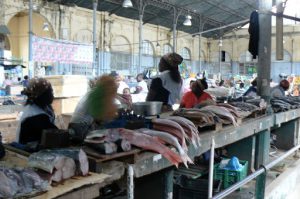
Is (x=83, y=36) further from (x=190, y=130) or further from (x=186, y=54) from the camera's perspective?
(x=190, y=130)

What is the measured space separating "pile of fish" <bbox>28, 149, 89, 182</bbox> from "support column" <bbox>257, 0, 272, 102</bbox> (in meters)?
4.41

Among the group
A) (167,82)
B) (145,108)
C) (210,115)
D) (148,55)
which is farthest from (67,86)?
(148,55)

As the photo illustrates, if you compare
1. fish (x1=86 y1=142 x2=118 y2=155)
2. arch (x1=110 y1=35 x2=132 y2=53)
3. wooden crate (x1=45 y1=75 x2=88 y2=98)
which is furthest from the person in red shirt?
arch (x1=110 y1=35 x2=132 y2=53)

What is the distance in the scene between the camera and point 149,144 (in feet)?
8.44

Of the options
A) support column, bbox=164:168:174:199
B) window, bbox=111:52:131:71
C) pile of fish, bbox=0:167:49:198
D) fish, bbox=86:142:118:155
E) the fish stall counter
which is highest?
window, bbox=111:52:131:71

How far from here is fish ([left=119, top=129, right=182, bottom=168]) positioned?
2.52 m

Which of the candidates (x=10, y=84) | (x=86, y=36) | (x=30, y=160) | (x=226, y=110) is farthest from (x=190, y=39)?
(x=30, y=160)

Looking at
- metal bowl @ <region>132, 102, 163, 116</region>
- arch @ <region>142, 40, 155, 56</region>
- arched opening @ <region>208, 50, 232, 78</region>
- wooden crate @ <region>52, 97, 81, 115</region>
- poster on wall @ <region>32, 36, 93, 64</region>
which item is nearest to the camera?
metal bowl @ <region>132, 102, 163, 116</region>

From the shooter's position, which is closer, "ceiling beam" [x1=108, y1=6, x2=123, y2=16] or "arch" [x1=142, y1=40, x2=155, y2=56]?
"ceiling beam" [x1=108, y1=6, x2=123, y2=16]

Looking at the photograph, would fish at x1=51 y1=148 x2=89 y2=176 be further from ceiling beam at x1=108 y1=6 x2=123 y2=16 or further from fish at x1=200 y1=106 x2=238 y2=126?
ceiling beam at x1=108 y1=6 x2=123 y2=16

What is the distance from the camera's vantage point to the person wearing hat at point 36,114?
3061 millimetres

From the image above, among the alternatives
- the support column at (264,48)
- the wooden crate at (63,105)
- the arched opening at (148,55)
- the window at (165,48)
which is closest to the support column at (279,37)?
the support column at (264,48)

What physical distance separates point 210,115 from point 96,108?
3.96 feet

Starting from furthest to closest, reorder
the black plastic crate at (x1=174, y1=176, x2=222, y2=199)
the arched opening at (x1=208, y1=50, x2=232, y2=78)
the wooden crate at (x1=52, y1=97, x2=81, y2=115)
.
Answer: the arched opening at (x1=208, y1=50, x2=232, y2=78) < the wooden crate at (x1=52, y1=97, x2=81, y2=115) < the black plastic crate at (x1=174, y1=176, x2=222, y2=199)
